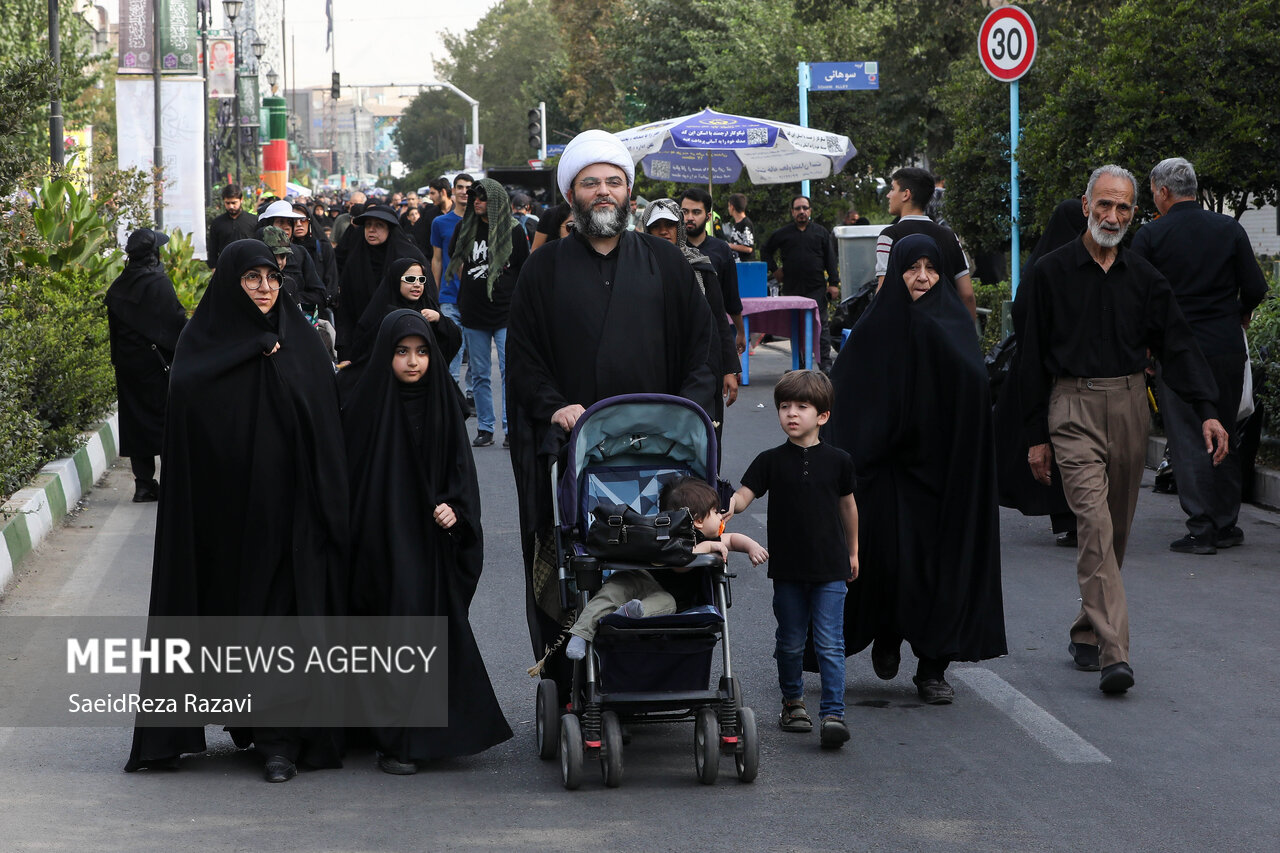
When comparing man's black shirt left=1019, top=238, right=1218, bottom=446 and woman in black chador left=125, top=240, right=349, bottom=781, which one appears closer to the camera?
woman in black chador left=125, top=240, right=349, bottom=781

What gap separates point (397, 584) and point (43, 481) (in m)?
5.76

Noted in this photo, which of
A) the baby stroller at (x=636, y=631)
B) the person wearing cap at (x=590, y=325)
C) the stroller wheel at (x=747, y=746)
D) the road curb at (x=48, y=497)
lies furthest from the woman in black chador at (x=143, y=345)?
the stroller wheel at (x=747, y=746)

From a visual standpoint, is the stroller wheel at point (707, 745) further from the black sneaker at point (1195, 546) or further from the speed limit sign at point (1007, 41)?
the speed limit sign at point (1007, 41)

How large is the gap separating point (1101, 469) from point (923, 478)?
774 mm

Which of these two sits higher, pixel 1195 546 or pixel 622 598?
pixel 622 598

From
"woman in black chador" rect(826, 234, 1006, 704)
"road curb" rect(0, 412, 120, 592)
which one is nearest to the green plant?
"road curb" rect(0, 412, 120, 592)

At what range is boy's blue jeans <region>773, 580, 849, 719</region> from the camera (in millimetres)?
5676

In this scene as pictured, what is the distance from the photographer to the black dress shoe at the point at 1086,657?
22.0 ft

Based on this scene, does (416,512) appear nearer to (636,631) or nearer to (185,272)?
(636,631)

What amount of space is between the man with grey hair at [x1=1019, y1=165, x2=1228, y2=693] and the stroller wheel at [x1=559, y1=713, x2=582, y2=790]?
2258 mm

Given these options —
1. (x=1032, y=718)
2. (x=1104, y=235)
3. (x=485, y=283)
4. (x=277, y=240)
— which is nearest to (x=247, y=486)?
(x=1032, y=718)

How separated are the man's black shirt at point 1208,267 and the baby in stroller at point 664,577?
15.7ft

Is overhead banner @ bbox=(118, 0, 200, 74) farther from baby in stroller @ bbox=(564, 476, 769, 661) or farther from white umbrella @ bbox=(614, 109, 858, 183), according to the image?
baby in stroller @ bbox=(564, 476, 769, 661)

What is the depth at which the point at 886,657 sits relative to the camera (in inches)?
252
